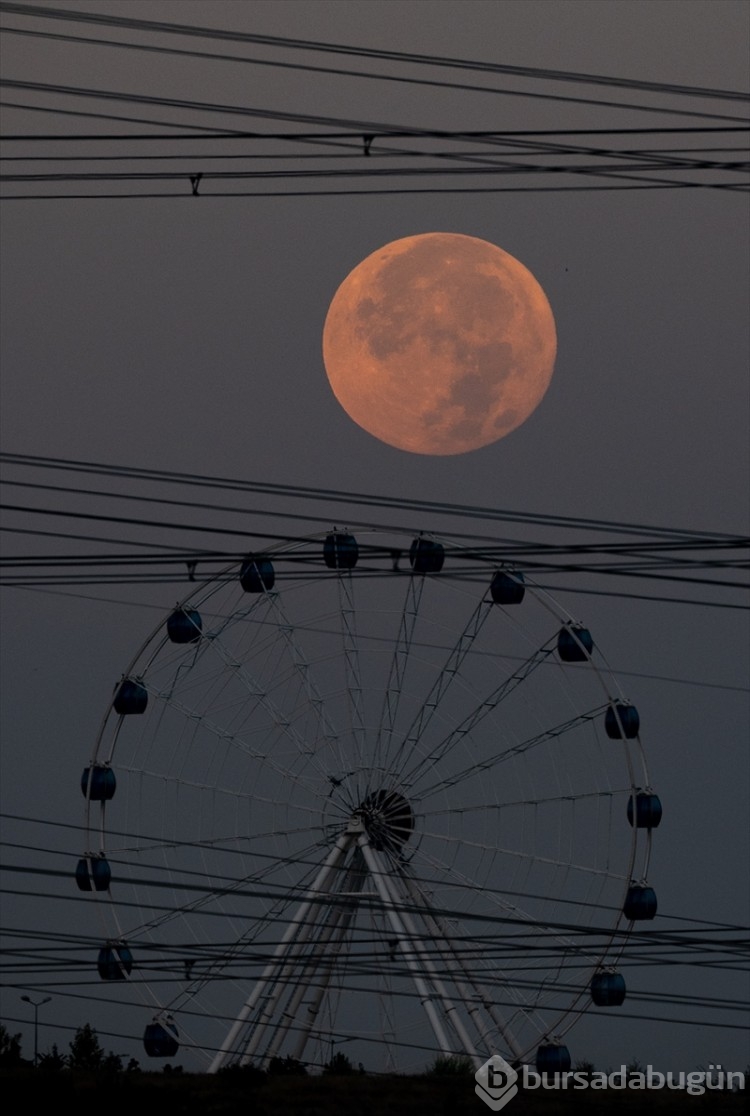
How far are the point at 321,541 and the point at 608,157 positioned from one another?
46.3ft

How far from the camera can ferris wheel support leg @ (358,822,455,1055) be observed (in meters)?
38.3

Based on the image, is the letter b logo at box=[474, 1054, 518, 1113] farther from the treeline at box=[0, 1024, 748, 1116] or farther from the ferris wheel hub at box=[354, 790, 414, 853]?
the ferris wheel hub at box=[354, 790, 414, 853]

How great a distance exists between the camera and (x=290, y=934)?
40281 millimetres

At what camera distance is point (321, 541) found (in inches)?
1483

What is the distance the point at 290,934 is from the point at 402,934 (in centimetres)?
253

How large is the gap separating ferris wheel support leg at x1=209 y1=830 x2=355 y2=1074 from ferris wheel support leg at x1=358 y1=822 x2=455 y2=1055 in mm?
457

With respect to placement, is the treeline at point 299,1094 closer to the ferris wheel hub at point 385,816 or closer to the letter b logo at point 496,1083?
the letter b logo at point 496,1083

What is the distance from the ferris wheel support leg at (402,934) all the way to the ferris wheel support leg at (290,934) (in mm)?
457

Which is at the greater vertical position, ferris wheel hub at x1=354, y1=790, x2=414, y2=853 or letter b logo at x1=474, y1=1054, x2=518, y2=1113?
ferris wheel hub at x1=354, y1=790, x2=414, y2=853

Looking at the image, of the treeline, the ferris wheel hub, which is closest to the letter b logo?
the treeline

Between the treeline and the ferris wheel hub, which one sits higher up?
the ferris wheel hub

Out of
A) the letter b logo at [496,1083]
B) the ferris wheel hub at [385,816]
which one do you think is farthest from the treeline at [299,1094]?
the ferris wheel hub at [385,816]

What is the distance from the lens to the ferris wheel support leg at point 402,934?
1507 inches

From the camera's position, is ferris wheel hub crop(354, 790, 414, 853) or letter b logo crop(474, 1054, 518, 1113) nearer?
letter b logo crop(474, 1054, 518, 1113)
